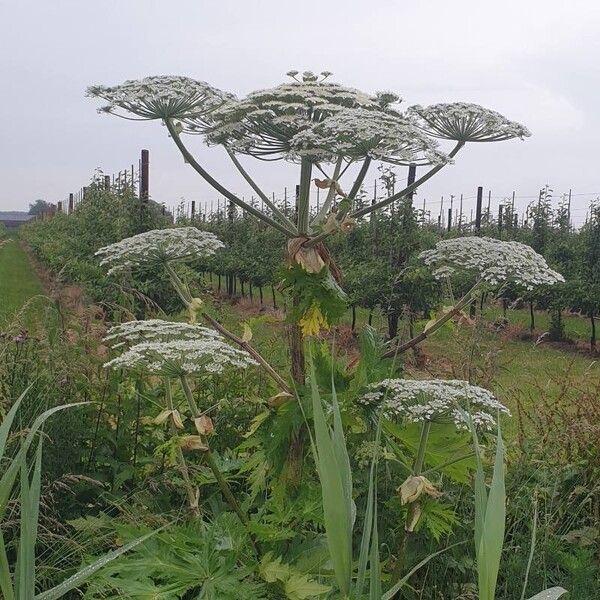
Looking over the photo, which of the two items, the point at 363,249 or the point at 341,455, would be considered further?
the point at 363,249

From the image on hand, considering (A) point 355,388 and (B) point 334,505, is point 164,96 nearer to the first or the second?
(A) point 355,388

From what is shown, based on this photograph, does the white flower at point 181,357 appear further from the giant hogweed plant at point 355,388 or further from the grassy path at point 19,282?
the grassy path at point 19,282

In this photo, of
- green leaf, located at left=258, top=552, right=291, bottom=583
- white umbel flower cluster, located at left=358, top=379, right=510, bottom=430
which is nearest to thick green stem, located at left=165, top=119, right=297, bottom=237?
white umbel flower cluster, located at left=358, top=379, right=510, bottom=430

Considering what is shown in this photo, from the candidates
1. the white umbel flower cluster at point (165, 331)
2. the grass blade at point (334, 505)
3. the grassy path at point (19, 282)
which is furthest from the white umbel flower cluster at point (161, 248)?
the grassy path at point (19, 282)

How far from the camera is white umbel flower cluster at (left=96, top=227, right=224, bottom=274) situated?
3014 millimetres

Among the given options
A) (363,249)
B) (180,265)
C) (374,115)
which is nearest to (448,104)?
(374,115)

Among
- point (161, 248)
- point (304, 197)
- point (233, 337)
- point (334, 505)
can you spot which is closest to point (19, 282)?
point (161, 248)

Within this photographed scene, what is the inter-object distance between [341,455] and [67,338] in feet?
10.6

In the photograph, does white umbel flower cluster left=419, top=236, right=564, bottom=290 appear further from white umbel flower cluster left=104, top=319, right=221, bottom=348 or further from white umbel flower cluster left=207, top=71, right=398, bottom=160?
white umbel flower cluster left=104, top=319, right=221, bottom=348

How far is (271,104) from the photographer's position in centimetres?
264

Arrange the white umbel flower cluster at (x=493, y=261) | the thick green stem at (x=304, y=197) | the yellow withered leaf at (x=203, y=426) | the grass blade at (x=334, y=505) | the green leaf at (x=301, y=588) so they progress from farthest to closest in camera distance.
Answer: the white umbel flower cluster at (x=493, y=261) < the thick green stem at (x=304, y=197) < the yellow withered leaf at (x=203, y=426) < the green leaf at (x=301, y=588) < the grass blade at (x=334, y=505)

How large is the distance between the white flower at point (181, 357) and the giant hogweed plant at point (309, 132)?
0.39 metres

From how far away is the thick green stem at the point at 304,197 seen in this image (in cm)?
287

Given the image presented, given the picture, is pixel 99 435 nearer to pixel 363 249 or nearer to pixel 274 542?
pixel 274 542
